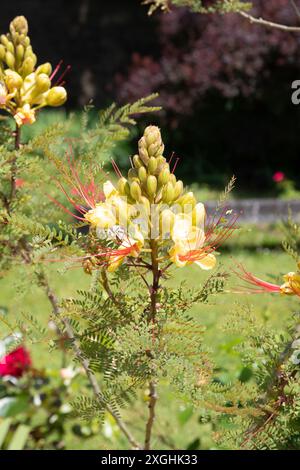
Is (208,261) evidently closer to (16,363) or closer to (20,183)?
(20,183)

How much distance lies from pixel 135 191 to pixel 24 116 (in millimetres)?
543

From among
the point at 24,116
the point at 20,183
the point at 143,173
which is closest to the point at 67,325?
the point at 143,173

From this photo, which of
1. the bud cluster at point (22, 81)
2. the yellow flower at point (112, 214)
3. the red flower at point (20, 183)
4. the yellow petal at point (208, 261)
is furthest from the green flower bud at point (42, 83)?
the yellow petal at point (208, 261)

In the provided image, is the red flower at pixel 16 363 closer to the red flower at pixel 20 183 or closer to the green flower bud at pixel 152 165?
the red flower at pixel 20 183

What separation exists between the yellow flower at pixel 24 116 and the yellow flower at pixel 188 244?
582 millimetres

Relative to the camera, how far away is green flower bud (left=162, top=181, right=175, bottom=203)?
Result: 1.31m

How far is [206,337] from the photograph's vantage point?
379cm

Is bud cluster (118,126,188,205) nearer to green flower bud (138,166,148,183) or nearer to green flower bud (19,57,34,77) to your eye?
green flower bud (138,166,148,183)

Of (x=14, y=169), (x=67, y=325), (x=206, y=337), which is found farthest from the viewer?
(x=206, y=337)

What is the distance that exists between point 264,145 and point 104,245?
6.37 meters

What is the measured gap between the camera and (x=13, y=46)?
5.85 feet

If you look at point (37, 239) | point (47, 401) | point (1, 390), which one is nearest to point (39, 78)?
point (37, 239)

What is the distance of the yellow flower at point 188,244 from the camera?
129 cm

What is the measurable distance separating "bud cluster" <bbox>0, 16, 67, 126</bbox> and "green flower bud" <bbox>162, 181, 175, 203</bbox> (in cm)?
55
